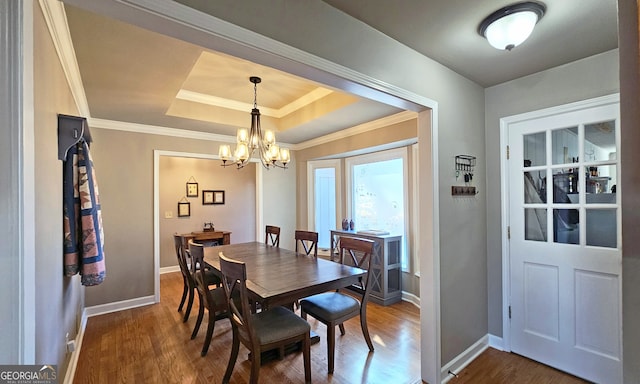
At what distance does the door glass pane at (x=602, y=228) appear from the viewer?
2.08 m

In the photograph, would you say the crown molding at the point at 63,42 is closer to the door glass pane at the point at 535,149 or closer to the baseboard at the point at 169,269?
the door glass pane at the point at 535,149

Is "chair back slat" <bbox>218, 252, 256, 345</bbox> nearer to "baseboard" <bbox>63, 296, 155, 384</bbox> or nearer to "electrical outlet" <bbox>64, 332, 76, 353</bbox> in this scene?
"electrical outlet" <bbox>64, 332, 76, 353</bbox>

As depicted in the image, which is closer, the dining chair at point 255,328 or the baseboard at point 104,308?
the dining chair at point 255,328

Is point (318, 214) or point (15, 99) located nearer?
point (15, 99)

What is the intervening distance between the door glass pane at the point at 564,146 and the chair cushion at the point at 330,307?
213cm

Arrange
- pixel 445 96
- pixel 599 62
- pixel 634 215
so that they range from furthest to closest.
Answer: pixel 445 96 < pixel 599 62 < pixel 634 215

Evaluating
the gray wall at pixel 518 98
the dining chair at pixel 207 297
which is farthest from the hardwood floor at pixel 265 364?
the gray wall at pixel 518 98

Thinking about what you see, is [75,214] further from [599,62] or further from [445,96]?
[599,62]

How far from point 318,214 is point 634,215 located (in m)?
4.61

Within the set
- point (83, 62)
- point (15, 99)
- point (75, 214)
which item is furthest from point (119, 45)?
point (15, 99)

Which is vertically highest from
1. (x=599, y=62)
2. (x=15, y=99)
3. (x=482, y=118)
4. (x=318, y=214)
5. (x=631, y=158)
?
(x=599, y=62)

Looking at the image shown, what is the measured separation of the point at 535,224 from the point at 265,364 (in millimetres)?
2651

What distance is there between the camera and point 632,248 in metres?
0.65

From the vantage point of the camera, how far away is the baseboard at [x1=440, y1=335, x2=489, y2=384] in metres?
2.18
